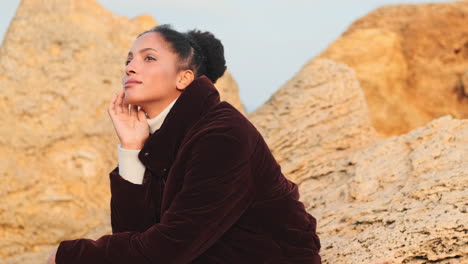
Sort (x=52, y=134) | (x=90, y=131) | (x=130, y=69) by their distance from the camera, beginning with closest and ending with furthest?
(x=130, y=69), (x=52, y=134), (x=90, y=131)

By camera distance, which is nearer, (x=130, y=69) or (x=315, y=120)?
(x=130, y=69)

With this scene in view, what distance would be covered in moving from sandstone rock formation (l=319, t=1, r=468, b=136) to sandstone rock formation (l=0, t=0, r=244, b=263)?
446cm

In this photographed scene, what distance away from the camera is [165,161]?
9.42ft

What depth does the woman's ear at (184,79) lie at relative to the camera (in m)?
3.01

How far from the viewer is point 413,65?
1013cm

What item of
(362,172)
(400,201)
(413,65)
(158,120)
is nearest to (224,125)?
(158,120)

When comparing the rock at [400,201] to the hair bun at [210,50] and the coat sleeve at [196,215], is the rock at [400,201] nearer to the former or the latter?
the coat sleeve at [196,215]

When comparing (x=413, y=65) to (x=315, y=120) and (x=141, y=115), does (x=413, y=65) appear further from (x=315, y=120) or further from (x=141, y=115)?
(x=141, y=115)

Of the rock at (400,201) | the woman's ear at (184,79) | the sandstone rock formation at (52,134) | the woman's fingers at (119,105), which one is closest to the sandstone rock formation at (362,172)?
the rock at (400,201)

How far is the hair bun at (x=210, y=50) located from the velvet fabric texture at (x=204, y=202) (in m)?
0.37

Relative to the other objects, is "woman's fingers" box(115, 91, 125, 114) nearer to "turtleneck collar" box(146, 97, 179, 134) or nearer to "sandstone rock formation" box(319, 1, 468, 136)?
"turtleneck collar" box(146, 97, 179, 134)

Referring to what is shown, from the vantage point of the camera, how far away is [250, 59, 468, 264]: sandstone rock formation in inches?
126

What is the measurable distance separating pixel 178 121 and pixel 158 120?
26cm

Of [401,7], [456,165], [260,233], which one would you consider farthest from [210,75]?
[401,7]
